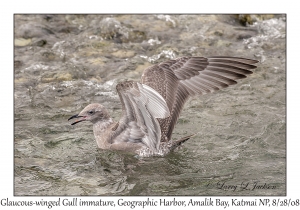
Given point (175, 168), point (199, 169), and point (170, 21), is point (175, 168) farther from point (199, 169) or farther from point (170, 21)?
point (170, 21)

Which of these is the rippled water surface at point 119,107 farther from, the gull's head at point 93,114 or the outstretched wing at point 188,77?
the outstretched wing at point 188,77

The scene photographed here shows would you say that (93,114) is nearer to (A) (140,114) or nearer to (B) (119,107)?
(B) (119,107)

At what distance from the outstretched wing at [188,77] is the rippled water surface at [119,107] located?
65cm

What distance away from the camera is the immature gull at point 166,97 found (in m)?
8.13

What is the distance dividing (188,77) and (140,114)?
171 cm

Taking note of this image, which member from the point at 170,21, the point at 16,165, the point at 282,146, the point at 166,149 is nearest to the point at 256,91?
the point at 282,146

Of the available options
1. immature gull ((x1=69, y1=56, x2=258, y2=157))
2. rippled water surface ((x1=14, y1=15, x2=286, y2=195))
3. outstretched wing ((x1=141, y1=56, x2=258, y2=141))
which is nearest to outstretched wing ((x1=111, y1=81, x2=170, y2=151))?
immature gull ((x1=69, y1=56, x2=258, y2=157))

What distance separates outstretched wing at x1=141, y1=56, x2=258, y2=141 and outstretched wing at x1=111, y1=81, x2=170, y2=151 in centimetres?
46

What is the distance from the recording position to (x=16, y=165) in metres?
7.87

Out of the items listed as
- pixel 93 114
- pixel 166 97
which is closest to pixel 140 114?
pixel 166 97

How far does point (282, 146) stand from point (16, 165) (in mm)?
4117

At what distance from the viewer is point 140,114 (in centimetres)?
743

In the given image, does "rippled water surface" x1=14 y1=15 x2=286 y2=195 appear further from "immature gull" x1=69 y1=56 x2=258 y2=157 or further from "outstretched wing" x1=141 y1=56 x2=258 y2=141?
"outstretched wing" x1=141 y1=56 x2=258 y2=141

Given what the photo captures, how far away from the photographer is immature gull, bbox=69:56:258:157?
8133mm
